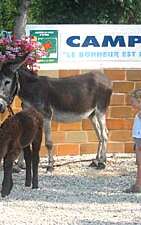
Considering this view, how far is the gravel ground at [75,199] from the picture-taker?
8.11 metres

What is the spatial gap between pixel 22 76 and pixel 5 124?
A: 1.81 meters

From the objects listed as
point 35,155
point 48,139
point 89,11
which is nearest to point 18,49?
point 48,139

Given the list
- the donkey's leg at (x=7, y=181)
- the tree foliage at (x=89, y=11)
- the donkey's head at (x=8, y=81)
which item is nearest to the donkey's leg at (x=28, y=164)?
the donkey's leg at (x=7, y=181)

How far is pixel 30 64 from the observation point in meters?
11.5

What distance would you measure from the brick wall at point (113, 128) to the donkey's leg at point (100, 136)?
72 centimetres

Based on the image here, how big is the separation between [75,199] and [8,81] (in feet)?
7.90

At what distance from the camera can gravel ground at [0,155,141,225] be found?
8109 mm

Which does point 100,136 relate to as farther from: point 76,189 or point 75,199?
point 75,199

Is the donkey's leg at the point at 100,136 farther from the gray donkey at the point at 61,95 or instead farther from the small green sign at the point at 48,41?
the small green sign at the point at 48,41

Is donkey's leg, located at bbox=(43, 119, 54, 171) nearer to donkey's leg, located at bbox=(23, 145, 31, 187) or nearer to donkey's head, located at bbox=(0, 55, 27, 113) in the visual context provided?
donkey's head, located at bbox=(0, 55, 27, 113)

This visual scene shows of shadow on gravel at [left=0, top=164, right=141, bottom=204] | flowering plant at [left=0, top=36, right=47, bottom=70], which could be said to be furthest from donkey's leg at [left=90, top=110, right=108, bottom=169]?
flowering plant at [left=0, top=36, right=47, bottom=70]

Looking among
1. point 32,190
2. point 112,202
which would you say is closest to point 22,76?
point 32,190

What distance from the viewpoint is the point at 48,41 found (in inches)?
498

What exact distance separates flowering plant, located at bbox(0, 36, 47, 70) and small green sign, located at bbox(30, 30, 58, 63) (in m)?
1.05
